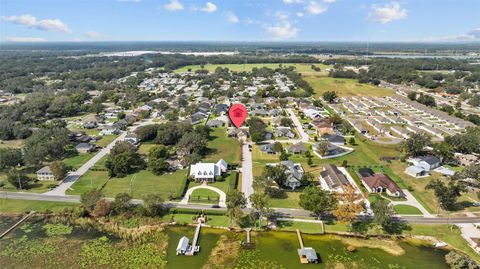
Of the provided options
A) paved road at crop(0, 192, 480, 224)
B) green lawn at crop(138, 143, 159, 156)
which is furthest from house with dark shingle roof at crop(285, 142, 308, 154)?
green lawn at crop(138, 143, 159, 156)

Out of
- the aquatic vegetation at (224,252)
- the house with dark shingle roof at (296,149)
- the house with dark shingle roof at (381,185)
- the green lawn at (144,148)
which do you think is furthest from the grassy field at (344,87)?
the aquatic vegetation at (224,252)

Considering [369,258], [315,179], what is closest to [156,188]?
[315,179]

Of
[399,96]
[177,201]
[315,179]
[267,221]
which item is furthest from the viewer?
[399,96]

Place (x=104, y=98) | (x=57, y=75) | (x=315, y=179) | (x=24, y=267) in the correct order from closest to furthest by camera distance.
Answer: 1. (x=24, y=267)
2. (x=315, y=179)
3. (x=104, y=98)
4. (x=57, y=75)

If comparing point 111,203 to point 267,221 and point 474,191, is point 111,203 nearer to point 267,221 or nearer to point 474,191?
point 267,221

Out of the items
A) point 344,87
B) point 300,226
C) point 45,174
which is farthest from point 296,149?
point 344,87

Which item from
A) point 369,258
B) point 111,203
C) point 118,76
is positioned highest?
point 118,76

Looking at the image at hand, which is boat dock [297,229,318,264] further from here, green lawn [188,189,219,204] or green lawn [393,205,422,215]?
green lawn [393,205,422,215]
